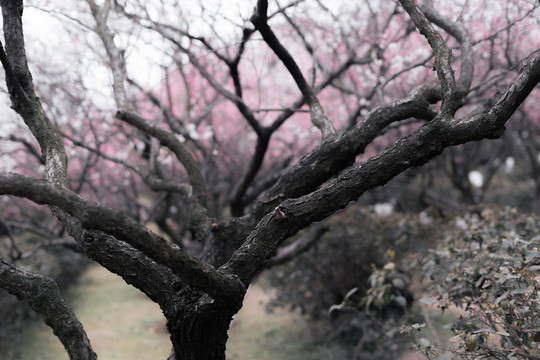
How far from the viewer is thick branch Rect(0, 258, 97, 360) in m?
2.22

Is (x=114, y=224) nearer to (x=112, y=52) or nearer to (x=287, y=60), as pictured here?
(x=287, y=60)

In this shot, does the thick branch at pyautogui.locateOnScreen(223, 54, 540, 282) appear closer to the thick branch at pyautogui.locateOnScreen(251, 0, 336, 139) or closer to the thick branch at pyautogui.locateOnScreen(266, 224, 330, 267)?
the thick branch at pyautogui.locateOnScreen(251, 0, 336, 139)

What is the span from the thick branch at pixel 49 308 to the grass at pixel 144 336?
13.3 ft

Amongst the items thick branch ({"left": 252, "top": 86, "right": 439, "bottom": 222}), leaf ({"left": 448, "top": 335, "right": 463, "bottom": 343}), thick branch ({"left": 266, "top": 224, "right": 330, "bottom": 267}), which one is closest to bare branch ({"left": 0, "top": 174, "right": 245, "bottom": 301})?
thick branch ({"left": 252, "top": 86, "right": 439, "bottom": 222})

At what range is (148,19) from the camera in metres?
4.29

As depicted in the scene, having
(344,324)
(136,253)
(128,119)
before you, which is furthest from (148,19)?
(344,324)

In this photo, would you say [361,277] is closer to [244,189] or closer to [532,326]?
[244,189]

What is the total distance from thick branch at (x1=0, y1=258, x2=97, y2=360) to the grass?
13.3 feet

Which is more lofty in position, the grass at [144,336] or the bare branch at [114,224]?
the grass at [144,336]

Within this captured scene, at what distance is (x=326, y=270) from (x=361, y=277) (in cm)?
51

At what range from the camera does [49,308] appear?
7.37 feet

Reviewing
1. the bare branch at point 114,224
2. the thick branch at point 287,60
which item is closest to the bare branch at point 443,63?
the thick branch at point 287,60

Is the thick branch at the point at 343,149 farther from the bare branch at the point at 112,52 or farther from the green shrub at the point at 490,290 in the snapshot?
the bare branch at the point at 112,52

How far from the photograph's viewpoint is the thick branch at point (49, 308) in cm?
222
